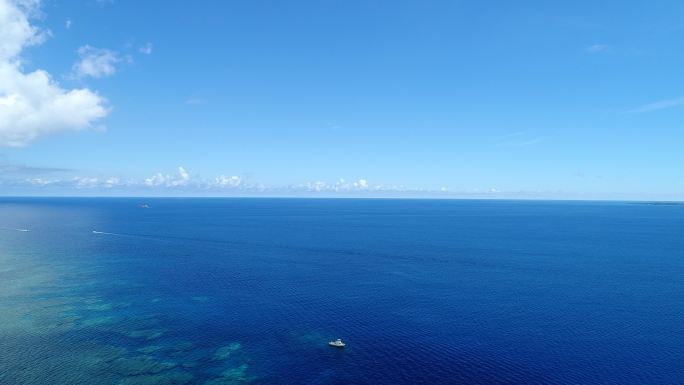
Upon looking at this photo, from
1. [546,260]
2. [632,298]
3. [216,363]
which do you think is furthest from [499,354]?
[546,260]

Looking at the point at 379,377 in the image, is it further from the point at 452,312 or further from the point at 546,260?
the point at 546,260

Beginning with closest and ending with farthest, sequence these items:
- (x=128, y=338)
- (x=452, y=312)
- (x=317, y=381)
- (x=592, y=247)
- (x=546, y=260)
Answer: (x=317, y=381)
(x=128, y=338)
(x=452, y=312)
(x=546, y=260)
(x=592, y=247)

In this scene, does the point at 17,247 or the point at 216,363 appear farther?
the point at 17,247

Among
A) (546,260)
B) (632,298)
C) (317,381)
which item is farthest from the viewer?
(546,260)

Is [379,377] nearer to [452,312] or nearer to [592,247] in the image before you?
[452,312]

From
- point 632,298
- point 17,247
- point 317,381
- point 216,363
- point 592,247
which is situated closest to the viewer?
point 317,381

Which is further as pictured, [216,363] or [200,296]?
[200,296]

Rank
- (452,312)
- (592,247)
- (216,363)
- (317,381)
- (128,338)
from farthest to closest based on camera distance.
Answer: (592,247), (452,312), (128,338), (216,363), (317,381)

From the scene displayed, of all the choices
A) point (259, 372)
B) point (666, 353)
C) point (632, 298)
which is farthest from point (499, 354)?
point (632, 298)
